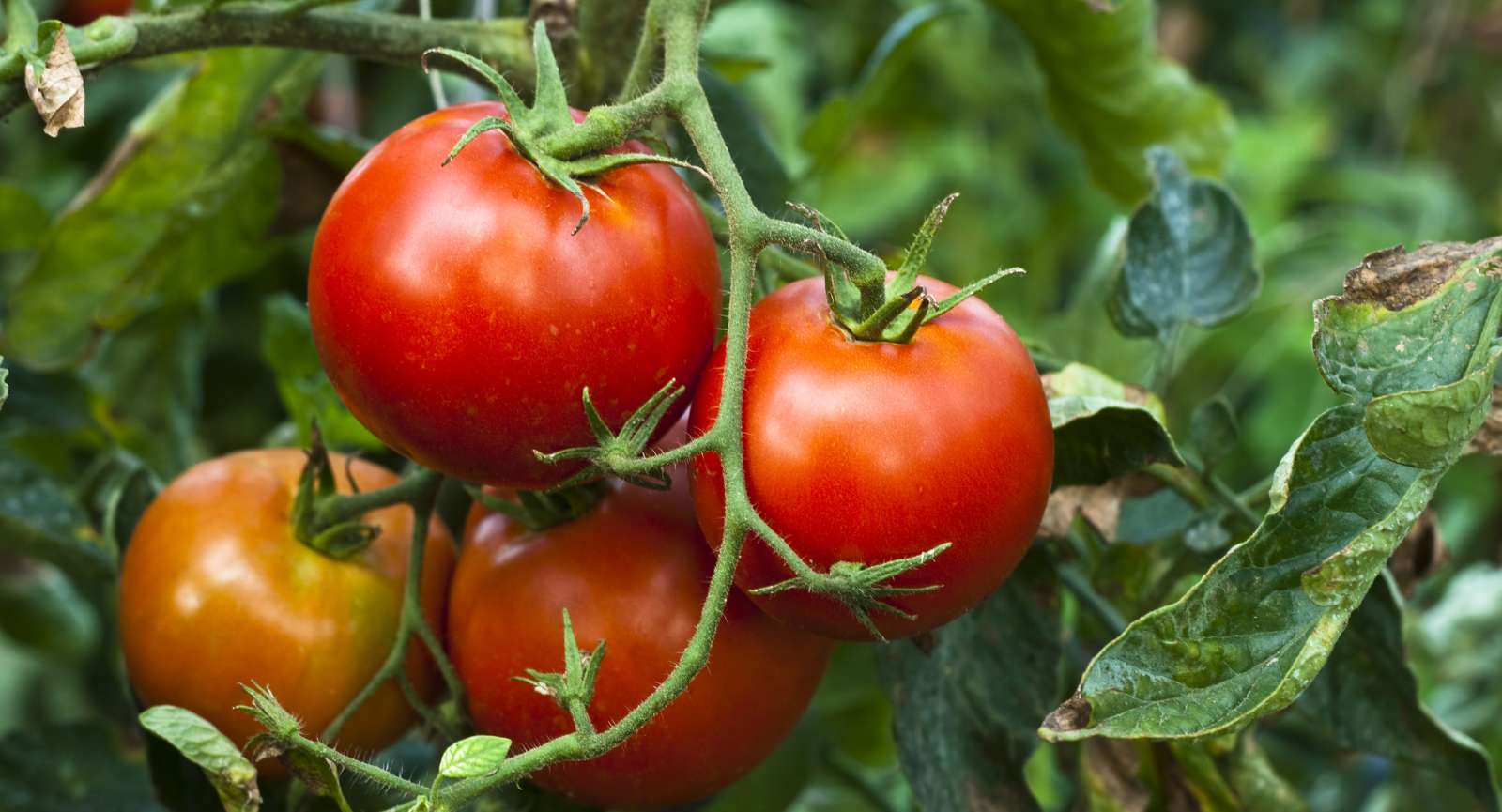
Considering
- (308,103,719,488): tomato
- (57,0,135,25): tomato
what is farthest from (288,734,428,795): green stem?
(57,0,135,25): tomato

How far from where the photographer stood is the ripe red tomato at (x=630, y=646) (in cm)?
61

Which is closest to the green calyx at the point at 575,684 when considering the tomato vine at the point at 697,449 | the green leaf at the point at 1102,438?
the tomato vine at the point at 697,449

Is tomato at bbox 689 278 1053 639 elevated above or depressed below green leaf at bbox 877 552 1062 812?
above

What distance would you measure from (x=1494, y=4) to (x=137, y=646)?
2243mm

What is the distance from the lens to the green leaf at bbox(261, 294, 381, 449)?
2.91 feet

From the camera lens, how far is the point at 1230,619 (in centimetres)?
53

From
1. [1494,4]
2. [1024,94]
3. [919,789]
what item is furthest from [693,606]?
[1494,4]

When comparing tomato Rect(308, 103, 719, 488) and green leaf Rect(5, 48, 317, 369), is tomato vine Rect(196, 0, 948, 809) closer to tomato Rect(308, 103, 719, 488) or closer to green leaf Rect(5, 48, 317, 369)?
tomato Rect(308, 103, 719, 488)

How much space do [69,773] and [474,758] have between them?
1.55 feet

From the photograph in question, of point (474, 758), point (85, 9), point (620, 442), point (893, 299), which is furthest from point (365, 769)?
point (85, 9)

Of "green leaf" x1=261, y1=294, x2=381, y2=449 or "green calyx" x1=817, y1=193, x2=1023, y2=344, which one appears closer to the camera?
"green calyx" x1=817, y1=193, x2=1023, y2=344

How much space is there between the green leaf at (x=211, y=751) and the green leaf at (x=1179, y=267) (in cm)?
52

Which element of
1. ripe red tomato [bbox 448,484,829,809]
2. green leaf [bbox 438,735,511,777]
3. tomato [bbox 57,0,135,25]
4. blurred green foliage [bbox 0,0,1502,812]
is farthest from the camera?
tomato [bbox 57,0,135,25]

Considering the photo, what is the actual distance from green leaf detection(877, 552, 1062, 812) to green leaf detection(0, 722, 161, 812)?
452 millimetres
